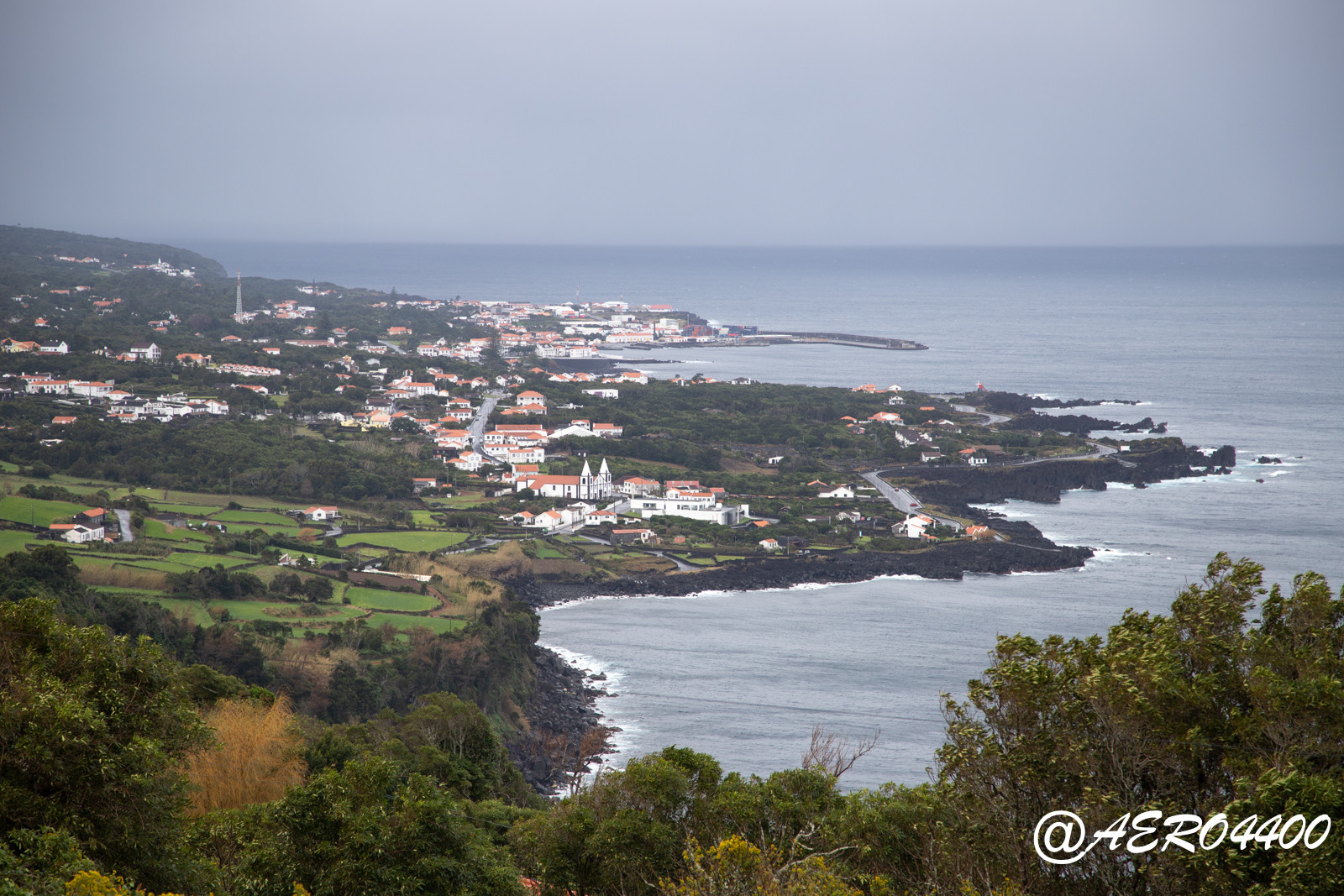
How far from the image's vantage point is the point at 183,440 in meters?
40.3

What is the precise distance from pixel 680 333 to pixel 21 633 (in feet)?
270

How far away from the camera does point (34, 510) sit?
30.1 m

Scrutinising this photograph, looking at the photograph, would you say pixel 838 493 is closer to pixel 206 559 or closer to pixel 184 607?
pixel 206 559

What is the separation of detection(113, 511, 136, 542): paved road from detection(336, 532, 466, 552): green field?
5.31 metres

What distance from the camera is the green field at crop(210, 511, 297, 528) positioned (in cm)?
3291

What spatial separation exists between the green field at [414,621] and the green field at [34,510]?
11175 mm

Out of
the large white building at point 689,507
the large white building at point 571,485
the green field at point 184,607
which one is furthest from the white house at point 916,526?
the green field at point 184,607

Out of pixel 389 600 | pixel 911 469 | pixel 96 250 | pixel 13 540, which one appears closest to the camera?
pixel 389 600

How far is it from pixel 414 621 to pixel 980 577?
15.6m

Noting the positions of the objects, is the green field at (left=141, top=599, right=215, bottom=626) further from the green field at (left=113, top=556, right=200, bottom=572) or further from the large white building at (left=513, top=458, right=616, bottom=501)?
the large white building at (left=513, top=458, right=616, bottom=501)

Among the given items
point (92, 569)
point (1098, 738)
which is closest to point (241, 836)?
point (1098, 738)

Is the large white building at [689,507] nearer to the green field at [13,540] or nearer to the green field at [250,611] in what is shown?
the green field at [250,611]

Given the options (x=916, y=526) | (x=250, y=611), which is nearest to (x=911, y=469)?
(x=916, y=526)

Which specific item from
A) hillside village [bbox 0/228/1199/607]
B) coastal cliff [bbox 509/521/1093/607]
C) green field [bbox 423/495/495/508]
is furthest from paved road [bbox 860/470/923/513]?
green field [bbox 423/495/495/508]
